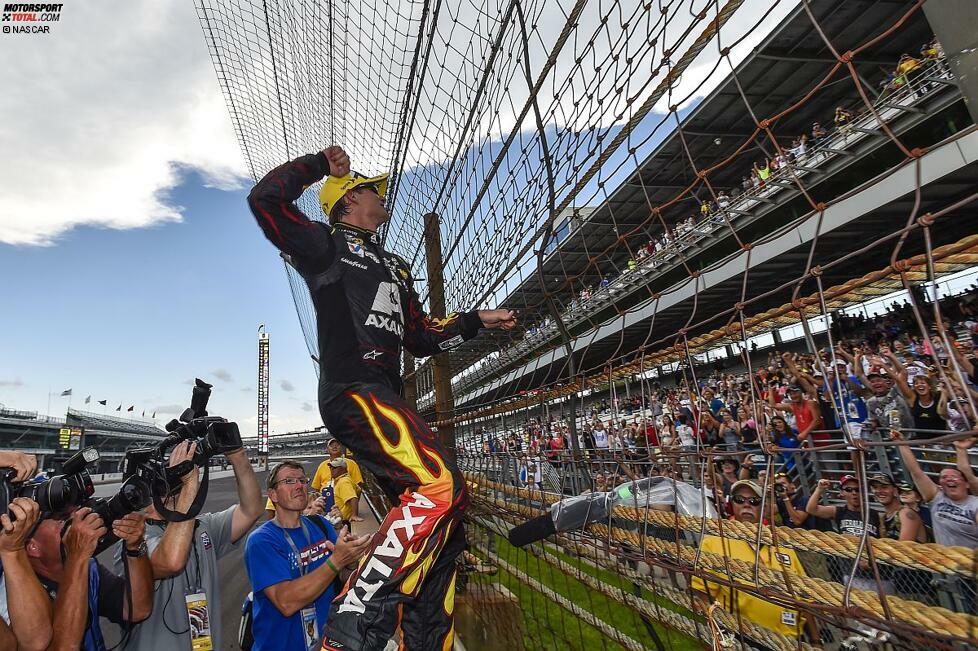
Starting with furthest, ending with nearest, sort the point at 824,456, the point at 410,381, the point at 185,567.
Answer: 1. the point at 824,456
2. the point at 410,381
3. the point at 185,567

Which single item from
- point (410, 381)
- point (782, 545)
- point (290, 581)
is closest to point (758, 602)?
point (782, 545)

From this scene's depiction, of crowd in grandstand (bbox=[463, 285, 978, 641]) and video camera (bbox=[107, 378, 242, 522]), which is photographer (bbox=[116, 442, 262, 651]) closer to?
video camera (bbox=[107, 378, 242, 522])

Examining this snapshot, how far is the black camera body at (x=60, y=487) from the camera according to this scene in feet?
5.86

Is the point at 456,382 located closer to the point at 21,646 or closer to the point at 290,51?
the point at 290,51

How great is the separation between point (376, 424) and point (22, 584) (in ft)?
3.88

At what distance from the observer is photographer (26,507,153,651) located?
5.85 ft

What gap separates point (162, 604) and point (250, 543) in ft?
1.52

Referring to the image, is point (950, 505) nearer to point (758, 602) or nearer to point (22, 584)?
point (758, 602)

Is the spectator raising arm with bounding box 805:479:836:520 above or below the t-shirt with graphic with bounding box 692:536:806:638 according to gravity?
above

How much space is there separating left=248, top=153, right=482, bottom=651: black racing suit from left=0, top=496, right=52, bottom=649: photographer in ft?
3.05

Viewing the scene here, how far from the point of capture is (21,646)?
166 centimetres

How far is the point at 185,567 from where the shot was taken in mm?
2455

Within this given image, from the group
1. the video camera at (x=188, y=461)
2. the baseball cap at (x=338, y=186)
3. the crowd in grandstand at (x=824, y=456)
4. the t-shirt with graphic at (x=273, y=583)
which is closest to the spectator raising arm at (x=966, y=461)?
the crowd in grandstand at (x=824, y=456)

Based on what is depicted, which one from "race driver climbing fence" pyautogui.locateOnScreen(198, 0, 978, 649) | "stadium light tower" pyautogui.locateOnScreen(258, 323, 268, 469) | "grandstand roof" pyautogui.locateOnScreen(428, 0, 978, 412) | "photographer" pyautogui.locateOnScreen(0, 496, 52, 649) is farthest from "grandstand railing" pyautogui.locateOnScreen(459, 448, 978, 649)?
"stadium light tower" pyautogui.locateOnScreen(258, 323, 268, 469)
